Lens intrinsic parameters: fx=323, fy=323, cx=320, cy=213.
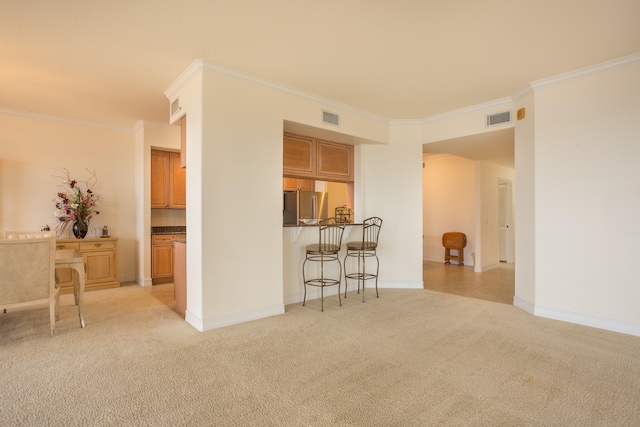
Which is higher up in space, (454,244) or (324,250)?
(324,250)

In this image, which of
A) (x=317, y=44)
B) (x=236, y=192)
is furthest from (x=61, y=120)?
(x=317, y=44)

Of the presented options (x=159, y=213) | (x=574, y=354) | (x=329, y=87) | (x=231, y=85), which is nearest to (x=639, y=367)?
(x=574, y=354)

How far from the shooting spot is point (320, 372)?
241 cm

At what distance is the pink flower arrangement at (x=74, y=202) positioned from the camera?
5000mm

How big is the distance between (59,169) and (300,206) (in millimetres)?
3861

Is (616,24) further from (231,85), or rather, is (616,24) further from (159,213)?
(159,213)

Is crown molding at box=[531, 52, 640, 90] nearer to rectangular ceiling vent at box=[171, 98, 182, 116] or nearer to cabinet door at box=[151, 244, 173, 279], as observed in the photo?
rectangular ceiling vent at box=[171, 98, 182, 116]

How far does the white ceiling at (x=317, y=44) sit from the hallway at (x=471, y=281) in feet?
9.27

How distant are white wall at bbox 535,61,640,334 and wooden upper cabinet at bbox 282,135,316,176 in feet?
9.39

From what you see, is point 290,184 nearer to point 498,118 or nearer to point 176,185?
point 176,185

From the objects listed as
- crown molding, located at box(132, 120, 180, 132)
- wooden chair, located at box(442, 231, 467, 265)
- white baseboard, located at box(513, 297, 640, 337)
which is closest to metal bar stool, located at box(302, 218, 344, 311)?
white baseboard, located at box(513, 297, 640, 337)

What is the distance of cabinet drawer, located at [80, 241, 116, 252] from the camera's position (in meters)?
4.95

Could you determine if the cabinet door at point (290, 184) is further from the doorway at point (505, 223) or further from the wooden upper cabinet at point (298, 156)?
the doorway at point (505, 223)

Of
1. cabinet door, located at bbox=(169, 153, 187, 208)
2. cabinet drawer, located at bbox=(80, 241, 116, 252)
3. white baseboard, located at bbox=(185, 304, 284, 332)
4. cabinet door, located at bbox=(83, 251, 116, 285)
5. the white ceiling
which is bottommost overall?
white baseboard, located at bbox=(185, 304, 284, 332)
